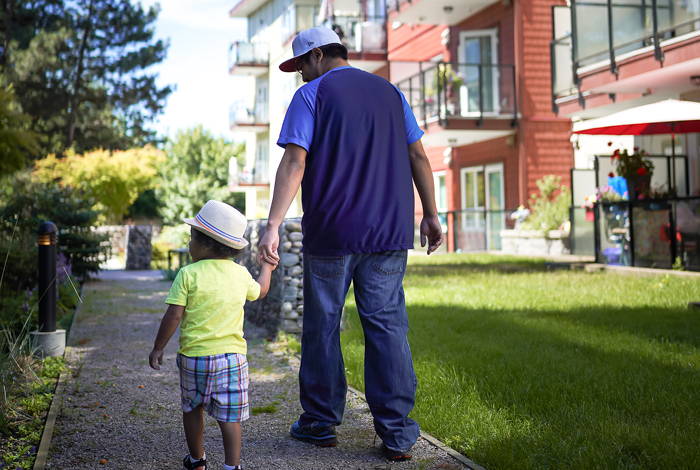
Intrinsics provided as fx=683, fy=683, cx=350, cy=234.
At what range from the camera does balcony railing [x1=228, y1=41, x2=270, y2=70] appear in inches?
1400

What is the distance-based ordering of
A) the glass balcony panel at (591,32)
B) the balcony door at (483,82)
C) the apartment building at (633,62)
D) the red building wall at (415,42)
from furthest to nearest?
the red building wall at (415,42) < the balcony door at (483,82) < the glass balcony panel at (591,32) < the apartment building at (633,62)

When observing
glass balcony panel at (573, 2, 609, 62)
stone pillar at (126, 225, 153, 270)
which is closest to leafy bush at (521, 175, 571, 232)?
glass balcony panel at (573, 2, 609, 62)

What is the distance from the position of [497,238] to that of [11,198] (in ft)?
39.8

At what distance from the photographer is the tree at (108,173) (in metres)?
32.3

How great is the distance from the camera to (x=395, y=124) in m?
3.19

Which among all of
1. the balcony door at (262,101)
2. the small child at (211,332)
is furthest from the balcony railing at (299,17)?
the small child at (211,332)

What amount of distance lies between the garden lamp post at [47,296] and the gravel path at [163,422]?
0.25 m

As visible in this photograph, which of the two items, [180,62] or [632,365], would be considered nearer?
[632,365]

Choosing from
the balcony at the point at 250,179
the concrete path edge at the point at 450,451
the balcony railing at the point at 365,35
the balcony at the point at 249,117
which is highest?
the balcony railing at the point at 365,35

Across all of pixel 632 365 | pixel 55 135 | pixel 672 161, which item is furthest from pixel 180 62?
pixel 632 365

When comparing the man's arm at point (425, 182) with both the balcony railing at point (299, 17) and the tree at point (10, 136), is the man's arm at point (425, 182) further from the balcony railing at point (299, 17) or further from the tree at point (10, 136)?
the balcony railing at point (299, 17)

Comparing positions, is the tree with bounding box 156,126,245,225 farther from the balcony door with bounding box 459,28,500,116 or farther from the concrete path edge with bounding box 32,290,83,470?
the concrete path edge with bounding box 32,290,83,470

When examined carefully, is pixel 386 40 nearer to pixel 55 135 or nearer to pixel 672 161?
pixel 672 161

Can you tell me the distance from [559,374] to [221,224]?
2541mm
